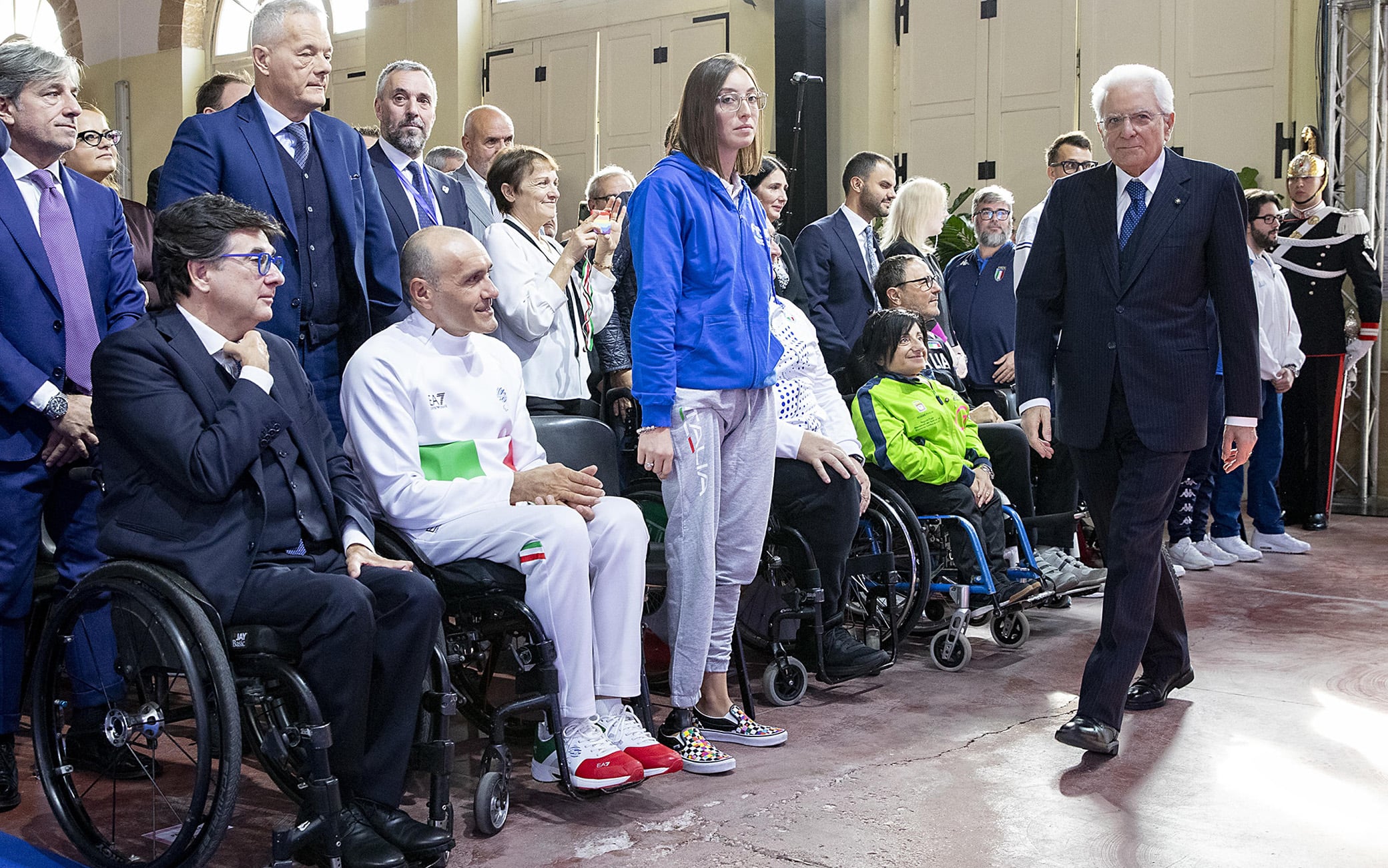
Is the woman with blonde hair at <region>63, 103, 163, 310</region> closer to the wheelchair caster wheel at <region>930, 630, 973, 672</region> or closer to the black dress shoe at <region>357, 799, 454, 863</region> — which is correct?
the black dress shoe at <region>357, 799, 454, 863</region>

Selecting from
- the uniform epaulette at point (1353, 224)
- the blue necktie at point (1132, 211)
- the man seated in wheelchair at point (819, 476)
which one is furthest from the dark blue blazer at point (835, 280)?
the uniform epaulette at point (1353, 224)

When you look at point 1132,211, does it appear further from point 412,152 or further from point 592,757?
point 412,152

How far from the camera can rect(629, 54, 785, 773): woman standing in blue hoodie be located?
108 inches

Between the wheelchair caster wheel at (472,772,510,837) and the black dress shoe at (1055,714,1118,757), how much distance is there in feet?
4.23

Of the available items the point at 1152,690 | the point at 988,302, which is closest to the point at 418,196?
the point at 1152,690

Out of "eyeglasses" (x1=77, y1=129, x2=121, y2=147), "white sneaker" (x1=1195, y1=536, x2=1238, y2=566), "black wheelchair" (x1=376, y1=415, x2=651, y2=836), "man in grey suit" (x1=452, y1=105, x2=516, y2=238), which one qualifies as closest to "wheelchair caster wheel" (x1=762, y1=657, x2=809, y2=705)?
"black wheelchair" (x1=376, y1=415, x2=651, y2=836)

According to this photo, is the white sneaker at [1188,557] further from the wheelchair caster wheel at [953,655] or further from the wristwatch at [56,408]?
the wristwatch at [56,408]

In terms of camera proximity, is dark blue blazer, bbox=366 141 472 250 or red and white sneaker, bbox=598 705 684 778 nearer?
red and white sneaker, bbox=598 705 684 778

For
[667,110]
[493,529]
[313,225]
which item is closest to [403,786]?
[493,529]

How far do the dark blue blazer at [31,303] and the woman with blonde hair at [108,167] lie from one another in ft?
2.09

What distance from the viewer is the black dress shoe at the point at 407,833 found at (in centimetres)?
207

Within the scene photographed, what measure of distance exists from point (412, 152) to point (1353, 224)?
16.8 ft

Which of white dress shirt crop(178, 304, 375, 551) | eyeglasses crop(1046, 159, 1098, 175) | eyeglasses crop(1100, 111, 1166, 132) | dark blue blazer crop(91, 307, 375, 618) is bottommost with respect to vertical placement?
dark blue blazer crop(91, 307, 375, 618)

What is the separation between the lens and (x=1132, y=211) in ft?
9.59
